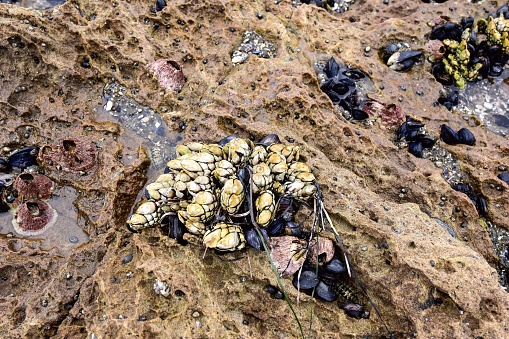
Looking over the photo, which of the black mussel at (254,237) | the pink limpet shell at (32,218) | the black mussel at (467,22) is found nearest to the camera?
the black mussel at (254,237)

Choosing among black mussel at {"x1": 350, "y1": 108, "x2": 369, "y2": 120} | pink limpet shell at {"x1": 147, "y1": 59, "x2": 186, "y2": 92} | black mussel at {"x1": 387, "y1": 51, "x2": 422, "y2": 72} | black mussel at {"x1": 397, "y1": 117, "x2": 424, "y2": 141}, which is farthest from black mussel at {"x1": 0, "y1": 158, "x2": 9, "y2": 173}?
black mussel at {"x1": 387, "y1": 51, "x2": 422, "y2": 72}

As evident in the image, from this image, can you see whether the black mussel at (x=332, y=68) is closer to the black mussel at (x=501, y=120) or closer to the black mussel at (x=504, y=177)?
the black mussel at (x=504, y=177)

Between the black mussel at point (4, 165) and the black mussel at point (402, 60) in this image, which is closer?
the black mussel at point (4, 165)

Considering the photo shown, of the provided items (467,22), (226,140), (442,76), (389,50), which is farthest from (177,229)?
(467,22)

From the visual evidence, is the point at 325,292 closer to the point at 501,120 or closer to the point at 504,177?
the point at 504,177

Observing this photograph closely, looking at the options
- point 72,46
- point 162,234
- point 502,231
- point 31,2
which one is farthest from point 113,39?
point 502,231

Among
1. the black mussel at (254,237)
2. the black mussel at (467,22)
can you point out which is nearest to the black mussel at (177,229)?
the black mussel at (254,237)
